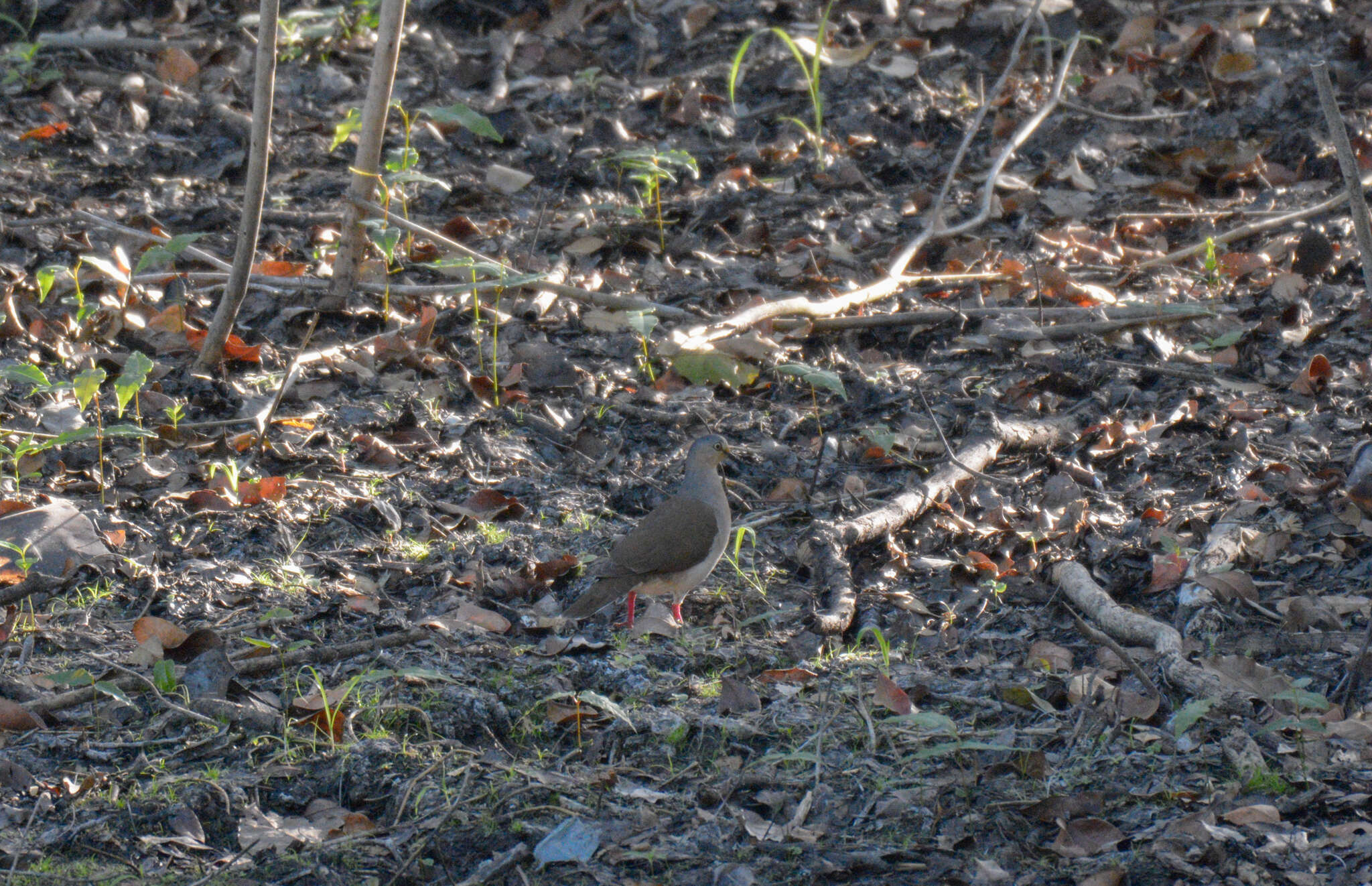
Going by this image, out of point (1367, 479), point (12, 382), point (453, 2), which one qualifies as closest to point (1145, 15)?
point (453, 2)

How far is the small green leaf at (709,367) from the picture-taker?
16.8 feet

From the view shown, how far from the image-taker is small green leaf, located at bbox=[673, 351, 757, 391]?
511 cm

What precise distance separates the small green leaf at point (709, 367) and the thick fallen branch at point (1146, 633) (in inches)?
62.8

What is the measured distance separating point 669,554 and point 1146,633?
4.53ft

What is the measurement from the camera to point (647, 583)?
377 cm

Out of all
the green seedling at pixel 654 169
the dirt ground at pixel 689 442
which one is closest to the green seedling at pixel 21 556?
the dirt ground at pixel 689 442

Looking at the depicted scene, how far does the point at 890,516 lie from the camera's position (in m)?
4.31

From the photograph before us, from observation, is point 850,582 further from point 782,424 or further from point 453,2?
point 453,2

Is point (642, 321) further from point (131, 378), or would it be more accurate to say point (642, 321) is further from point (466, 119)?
point (131, 378)

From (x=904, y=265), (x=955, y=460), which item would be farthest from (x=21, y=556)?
(x=904, y=265)

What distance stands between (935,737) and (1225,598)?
110 centimetres

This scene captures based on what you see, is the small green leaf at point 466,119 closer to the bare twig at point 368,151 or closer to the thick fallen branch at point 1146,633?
the bare twig at point 368,151

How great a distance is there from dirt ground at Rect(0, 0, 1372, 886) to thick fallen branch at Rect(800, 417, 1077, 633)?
2 cm

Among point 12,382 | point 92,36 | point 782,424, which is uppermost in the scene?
point 92,36
